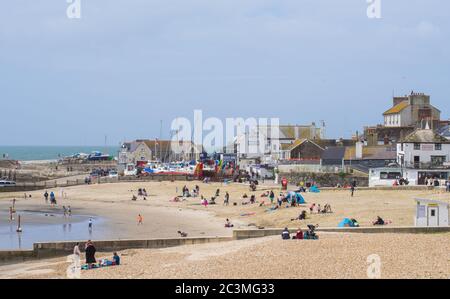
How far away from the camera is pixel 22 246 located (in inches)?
1253

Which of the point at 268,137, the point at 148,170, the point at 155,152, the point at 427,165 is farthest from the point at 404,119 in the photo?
the point at 155,152

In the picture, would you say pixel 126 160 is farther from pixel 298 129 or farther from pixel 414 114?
pixel 414 114

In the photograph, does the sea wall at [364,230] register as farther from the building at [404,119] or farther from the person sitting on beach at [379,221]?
the building at [404,119]

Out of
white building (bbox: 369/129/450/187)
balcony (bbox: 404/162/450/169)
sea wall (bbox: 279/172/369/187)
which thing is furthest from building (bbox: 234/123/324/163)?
balcony (bbox: 404/162/450/169)

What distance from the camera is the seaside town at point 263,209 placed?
23.8 meters

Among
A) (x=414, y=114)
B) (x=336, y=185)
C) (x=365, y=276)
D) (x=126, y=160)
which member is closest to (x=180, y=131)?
(x=126, y=160)

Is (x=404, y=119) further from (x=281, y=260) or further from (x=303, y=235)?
(x=281, y=260)

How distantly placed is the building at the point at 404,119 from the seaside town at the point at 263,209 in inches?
5.5

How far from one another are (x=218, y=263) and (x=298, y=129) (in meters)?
66.0

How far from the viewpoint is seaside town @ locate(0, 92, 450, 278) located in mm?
23750

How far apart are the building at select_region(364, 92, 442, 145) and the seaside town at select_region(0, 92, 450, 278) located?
0.14 m

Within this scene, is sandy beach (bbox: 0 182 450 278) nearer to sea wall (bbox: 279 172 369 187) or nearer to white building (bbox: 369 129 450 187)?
white building (bbox: 369 129 450 187)

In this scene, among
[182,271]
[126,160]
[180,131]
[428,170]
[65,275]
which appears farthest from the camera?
[180,131]

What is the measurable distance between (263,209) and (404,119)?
1427 inches
